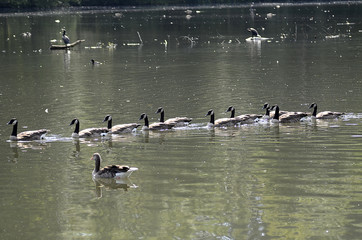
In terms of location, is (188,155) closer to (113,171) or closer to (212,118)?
(113,171)

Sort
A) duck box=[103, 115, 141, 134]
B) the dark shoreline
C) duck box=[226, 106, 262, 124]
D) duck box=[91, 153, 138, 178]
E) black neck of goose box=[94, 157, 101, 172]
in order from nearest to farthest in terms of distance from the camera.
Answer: duck box=[91, 153, 138, 178] → black neck of goose box=[94, 157, 101, 172] → duck box=[103, 115, 141, 134] → duck box=[226, 106, 262, 124] → the dark shoreline

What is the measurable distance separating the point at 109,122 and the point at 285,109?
7.51 meters

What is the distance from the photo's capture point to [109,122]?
24.5 meters

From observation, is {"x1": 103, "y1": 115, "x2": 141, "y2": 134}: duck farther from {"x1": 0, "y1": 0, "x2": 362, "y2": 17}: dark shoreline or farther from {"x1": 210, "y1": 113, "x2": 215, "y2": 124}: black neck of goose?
{"x1": 0, "y1": 0, "x2": 362, "y2": 17}: dark shoreline

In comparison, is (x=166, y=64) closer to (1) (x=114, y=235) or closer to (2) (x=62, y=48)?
(2) (x=62, y=48)

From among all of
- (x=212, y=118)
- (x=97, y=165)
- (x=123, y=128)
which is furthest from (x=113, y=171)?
(x=212, y=118)

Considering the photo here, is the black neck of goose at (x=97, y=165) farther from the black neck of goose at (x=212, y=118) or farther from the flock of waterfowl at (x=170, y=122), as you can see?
the black neck of goose at (x=212, y=118)

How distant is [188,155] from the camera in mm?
19938

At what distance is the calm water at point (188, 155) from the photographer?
46.8ft

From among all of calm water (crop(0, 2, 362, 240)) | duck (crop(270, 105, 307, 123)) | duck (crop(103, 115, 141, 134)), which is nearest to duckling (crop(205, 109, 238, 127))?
calm water (crop(0, 2, 362, 240))

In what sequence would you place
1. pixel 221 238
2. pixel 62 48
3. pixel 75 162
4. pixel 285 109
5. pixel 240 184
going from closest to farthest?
pixel 221 238 < pixel 240 184 < pixel 75 162 < pixel 285 109 < pixel 62 48

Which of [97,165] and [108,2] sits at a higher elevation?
[108,2]

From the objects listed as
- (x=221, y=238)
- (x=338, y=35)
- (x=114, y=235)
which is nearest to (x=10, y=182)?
(x=114, y=235)

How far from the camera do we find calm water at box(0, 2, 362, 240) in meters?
14.3
